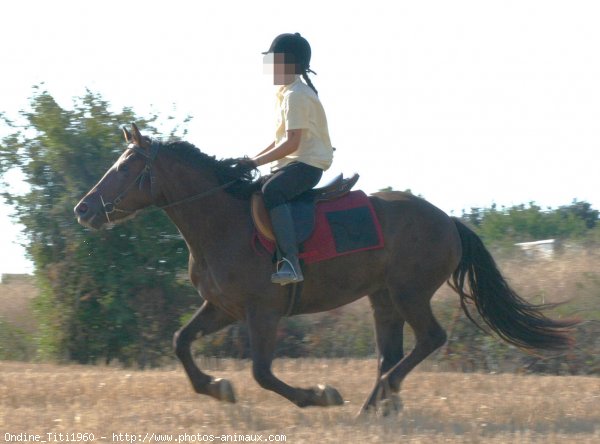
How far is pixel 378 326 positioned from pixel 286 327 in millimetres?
4617

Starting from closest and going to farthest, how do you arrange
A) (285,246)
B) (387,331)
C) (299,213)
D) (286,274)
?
(286,274) < (285,246) < (299,213) < (387,331)

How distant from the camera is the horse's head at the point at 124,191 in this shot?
8.41 metres

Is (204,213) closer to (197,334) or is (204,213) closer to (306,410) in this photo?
(197,334)

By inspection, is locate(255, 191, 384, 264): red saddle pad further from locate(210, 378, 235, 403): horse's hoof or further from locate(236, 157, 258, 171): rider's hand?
locate(210, 378, 235, 403): horse's hoof

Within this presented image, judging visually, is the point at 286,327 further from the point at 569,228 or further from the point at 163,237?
the point at 569,228

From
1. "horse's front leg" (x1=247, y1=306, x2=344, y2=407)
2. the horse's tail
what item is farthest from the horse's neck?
the horse's tail

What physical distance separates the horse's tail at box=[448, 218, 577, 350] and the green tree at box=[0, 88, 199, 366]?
4934 millimetres

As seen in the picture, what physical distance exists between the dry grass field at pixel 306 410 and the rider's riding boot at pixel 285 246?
3.65ft

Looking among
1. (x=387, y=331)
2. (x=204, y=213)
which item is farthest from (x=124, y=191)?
(x=387, y=331)

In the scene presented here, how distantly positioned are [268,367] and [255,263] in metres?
0.86

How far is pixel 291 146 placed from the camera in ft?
27.7

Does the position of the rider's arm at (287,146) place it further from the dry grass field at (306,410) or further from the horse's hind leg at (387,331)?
the dry grass field at (306,410)

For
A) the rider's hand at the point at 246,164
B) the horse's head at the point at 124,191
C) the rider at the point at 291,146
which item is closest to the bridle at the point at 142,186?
the horse's head at the point at 124,191

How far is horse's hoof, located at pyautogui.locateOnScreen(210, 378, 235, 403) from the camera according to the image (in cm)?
851
